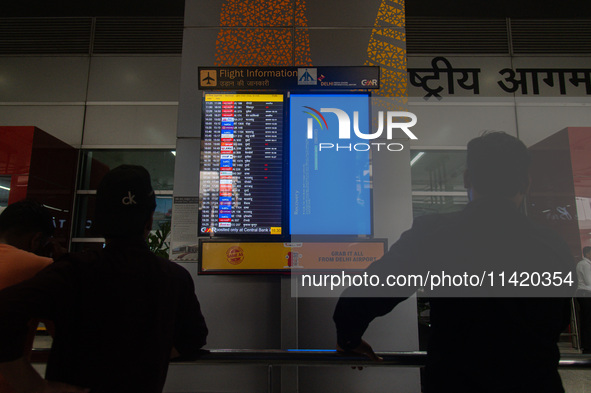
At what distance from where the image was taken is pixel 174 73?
639 cm

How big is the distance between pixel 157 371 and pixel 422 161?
605 centimetres

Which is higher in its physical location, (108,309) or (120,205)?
(120,205)

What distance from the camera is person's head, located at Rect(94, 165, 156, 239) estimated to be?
3.59 ft

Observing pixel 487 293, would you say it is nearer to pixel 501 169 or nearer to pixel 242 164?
pixel 501 169

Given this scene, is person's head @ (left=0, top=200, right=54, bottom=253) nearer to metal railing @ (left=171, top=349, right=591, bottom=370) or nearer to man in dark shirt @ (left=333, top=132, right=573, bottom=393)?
metal railing @ (left=171, top=349, right=591, bottom=370)

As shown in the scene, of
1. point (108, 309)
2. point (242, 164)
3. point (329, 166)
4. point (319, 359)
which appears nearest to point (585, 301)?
point (329, 166)

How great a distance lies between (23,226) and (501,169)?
6.22 feet

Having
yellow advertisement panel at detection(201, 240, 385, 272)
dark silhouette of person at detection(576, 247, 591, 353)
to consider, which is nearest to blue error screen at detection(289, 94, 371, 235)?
yellow advertisement panel at detection(201, 240, 385, 272)

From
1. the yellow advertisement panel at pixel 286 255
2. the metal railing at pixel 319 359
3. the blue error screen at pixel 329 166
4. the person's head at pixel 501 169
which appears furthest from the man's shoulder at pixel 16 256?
the person's head at pixel 501 169

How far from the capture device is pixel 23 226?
1.57 m

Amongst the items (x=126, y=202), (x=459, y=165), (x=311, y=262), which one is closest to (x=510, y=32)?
(x=459, y=165)

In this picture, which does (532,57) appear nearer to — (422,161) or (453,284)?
(422,161)

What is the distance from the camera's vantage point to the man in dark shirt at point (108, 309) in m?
0.92

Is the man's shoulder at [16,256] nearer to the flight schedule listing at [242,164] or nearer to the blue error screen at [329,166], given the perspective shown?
the flight schedule listing at [242,164]
